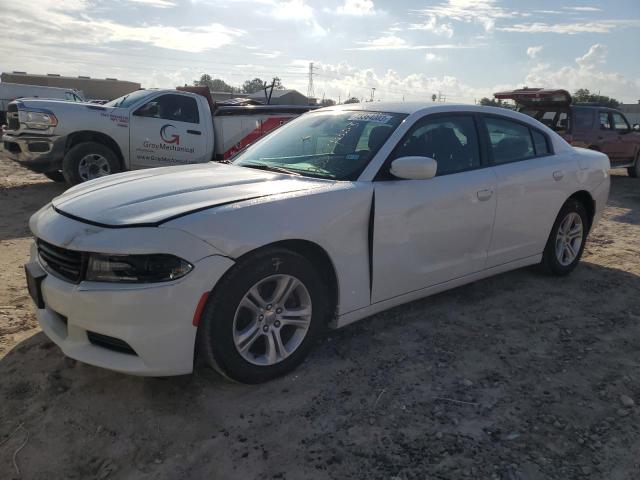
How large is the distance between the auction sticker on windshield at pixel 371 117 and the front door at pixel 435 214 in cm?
23

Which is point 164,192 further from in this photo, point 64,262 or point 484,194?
point 484,194

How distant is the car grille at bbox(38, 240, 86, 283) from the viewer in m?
2.68

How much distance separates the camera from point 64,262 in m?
2.76

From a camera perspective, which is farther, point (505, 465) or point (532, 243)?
point (532, 243)

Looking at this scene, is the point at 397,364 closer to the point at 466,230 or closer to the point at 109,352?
the point at 466,230

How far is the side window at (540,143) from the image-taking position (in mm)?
4715

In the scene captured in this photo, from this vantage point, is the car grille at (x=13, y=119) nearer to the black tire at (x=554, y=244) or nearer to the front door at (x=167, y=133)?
the front door at (x=167, y=133)

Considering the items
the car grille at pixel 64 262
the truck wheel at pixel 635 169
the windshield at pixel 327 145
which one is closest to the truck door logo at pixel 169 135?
the windshield at pixel 327 145

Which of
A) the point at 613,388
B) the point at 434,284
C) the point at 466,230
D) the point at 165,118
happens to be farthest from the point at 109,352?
the point at 165,118

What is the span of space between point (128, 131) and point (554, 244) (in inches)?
268

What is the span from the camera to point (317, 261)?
320 centimetres

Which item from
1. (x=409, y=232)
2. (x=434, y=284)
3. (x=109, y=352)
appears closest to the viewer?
(x=109, y=352)

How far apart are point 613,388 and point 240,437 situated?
7.19ft

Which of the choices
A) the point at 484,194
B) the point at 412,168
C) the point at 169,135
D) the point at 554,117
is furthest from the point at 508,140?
the point at 554,117
